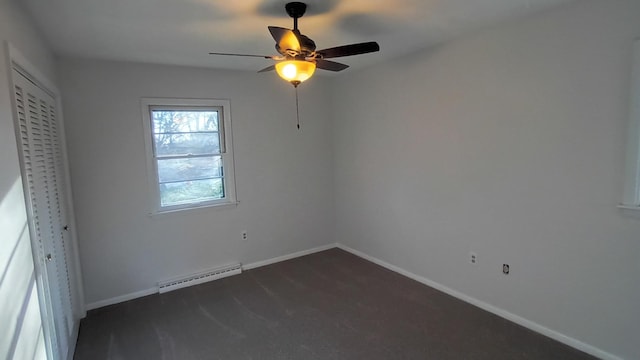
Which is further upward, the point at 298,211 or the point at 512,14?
the point at 512,14

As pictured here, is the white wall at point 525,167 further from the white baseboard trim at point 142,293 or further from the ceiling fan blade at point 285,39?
the ceiling fan blade at point 285,39

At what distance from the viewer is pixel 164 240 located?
12.0 feet

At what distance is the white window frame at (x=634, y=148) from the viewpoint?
2023mm

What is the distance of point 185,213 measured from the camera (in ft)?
12.3

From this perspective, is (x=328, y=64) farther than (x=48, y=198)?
Yes

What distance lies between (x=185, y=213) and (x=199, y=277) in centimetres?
74

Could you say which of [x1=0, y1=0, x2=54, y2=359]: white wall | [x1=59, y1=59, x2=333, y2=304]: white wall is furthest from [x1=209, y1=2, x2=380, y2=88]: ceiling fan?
[x1=59, y1=59, x2=333, y2=304]: white wall

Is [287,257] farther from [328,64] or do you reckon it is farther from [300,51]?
[300,51]

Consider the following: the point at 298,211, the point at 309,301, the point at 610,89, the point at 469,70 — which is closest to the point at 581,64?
the point at 610,89

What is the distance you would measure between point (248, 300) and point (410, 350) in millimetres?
1630

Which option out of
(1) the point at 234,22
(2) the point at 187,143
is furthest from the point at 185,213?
(1) the point at 234,22

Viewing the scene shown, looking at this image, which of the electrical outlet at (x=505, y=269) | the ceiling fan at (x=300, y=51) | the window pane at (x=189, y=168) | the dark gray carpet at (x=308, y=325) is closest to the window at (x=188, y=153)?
the window pane at (x=189, y=168)

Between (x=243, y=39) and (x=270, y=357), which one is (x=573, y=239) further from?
(x=243, y=39)

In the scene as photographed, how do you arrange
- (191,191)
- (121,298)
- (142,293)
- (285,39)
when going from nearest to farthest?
(285,39) → (121,298) → (142,293) → (191,191)
